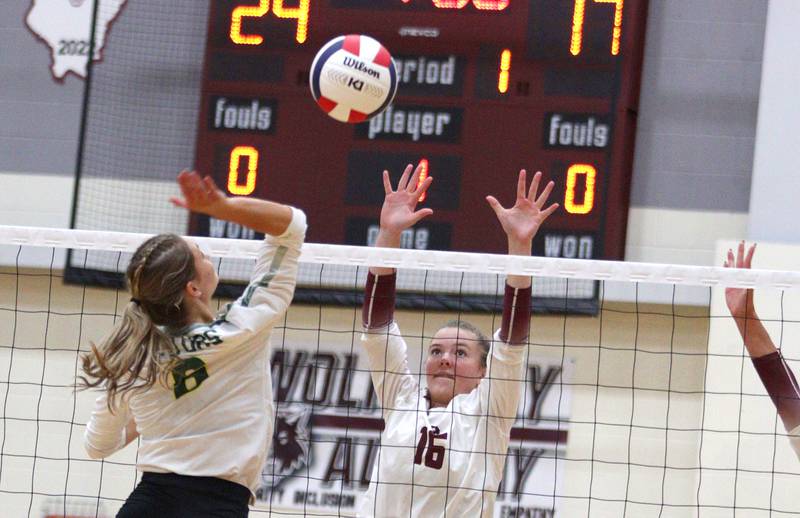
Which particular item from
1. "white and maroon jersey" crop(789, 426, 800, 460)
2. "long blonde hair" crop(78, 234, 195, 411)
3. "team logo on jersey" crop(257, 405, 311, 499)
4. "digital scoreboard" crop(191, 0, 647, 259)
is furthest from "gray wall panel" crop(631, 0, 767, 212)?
"long blonde hair" crop(78, 234, 195, 411)

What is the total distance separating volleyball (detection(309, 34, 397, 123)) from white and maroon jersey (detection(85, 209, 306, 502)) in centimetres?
188

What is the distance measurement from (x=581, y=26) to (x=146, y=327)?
4.33 m

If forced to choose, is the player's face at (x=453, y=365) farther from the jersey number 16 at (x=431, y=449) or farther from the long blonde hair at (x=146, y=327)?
the long blonde hair at (x=146, y=327)

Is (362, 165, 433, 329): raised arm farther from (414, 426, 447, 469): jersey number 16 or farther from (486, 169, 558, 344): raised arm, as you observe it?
(414, 426, 447, 469): jersey number 16

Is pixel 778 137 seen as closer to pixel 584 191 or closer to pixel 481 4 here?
pixel 584 191

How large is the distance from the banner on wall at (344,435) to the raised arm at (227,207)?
4.05 m

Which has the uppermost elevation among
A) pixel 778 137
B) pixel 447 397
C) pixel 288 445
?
pixel 778 137

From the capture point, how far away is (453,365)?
3.95m

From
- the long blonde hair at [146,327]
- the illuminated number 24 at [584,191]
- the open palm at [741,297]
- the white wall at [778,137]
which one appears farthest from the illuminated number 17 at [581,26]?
the long blonde hair at [146,327]

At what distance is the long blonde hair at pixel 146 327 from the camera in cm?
271

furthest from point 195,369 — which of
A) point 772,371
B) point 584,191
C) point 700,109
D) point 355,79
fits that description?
point 700,109

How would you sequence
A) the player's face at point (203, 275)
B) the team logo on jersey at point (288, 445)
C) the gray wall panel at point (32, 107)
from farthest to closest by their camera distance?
the gray wall panel at point (32, 107) → the team logo on jersey at point (288, 445) → the player's face at point (203, 275)

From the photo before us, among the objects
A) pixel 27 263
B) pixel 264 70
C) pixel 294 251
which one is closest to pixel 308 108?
pixel 264 70

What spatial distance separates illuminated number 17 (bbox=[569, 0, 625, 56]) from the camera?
256 inches
